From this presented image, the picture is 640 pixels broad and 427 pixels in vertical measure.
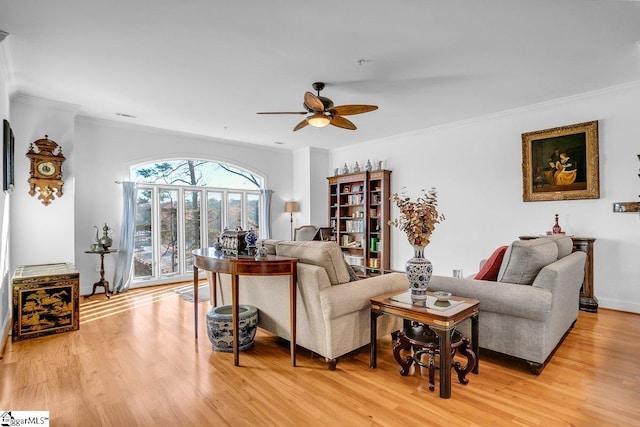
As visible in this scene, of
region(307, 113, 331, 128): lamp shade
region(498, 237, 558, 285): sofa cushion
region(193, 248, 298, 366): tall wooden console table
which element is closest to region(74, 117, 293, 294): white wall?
region(307, 113, 331, 128): lamp shade

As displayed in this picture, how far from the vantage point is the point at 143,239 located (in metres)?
5.70

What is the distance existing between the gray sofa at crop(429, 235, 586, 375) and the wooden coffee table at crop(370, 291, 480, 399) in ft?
0.80

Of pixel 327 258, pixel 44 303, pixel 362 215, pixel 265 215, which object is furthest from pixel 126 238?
pixel 362 215

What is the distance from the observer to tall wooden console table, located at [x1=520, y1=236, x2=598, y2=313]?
13.0 feet

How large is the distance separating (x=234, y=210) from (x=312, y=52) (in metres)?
4.41

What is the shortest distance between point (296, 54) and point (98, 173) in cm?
400

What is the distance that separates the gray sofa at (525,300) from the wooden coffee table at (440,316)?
25cm

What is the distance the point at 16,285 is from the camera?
3223mm

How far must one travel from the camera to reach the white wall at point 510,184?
3.99 metres

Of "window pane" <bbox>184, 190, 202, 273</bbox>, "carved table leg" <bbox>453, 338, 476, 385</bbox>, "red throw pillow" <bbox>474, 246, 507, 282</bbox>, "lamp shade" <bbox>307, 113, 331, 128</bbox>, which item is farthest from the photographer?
"window pane" <bbox>184, 190, 202, 273</bbox>

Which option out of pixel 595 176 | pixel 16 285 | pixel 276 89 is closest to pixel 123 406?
pixel 16 285

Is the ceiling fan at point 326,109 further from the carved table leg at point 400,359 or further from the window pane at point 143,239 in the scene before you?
the window pane at point 143,239

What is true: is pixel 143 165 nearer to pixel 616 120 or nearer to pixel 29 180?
pixel 29 180

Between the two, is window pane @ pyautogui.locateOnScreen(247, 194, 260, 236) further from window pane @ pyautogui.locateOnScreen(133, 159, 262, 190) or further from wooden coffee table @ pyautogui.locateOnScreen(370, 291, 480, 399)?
wooden coffee table @ pyautogui.locateOnScreen(370, 291, 480, 399)
